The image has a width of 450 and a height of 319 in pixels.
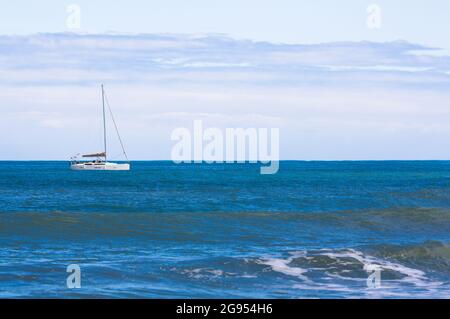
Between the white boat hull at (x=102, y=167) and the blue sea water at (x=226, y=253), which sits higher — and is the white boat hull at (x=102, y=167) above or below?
above

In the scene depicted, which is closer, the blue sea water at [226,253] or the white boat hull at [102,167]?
the blue sea water at [226,253]

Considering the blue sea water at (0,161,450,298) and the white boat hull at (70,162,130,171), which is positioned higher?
the white boat hull at (70,162,130,171)

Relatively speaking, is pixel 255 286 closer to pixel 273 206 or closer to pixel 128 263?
pixel 128 263

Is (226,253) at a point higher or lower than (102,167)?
lower

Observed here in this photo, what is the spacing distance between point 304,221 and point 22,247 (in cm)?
1369

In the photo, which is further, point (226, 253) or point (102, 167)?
point (102, 167)

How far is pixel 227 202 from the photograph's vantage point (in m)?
49.1

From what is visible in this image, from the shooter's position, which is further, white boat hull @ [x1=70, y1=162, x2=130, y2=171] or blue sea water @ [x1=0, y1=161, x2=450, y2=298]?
white boat hull @ [x1=70, y1=162, x2=130, y2=171]

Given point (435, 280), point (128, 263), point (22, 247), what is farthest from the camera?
point (22, 247)
